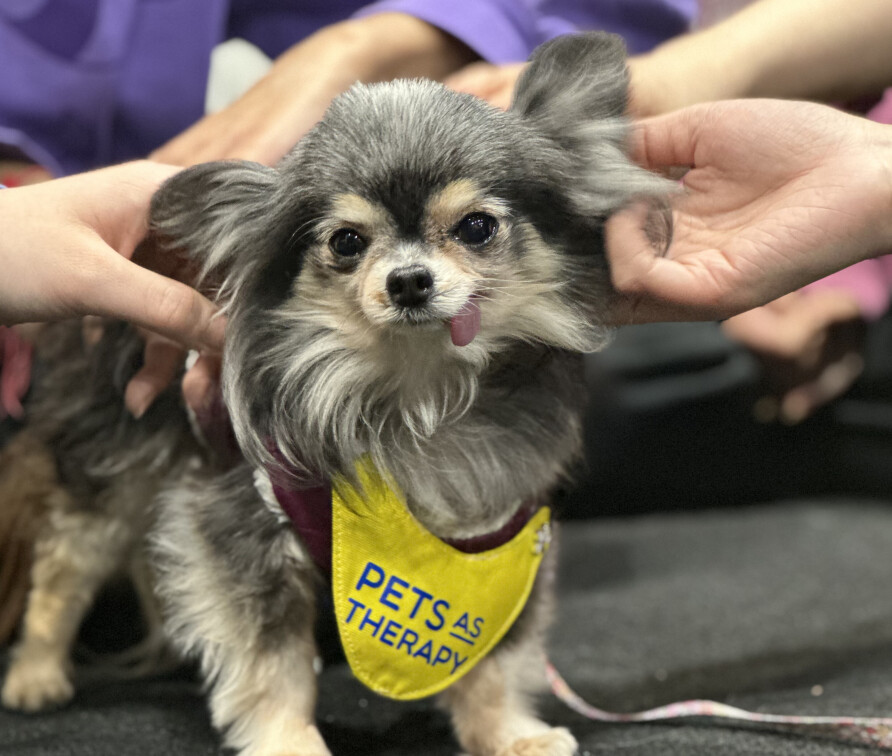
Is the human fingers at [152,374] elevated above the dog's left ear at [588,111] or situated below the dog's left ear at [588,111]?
below

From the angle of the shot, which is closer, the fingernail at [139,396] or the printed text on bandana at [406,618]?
the printed text on bandana at [406,618]

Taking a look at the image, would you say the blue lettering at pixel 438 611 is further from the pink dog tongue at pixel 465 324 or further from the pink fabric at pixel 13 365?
the pink fabric at pixel 13 365

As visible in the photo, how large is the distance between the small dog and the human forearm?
1.22 ft

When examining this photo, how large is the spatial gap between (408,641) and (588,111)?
67 cm

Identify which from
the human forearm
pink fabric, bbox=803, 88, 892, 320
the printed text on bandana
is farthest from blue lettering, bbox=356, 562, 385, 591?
pink fabric, bbox=803, 88, 892, 320

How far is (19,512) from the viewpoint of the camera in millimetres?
1570

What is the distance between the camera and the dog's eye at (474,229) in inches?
40.2

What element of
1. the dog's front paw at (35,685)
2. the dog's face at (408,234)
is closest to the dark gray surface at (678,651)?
the dog's front paw at (35,685)

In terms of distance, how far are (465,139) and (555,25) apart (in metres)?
0.81

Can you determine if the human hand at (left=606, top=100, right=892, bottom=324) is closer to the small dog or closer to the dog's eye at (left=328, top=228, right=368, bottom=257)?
the small dog

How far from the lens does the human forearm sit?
145cm

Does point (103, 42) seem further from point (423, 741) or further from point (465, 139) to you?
point (423, 741)

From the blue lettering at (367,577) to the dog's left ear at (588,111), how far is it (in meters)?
0.48

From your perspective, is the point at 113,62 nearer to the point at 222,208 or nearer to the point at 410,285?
the point at 222,208
